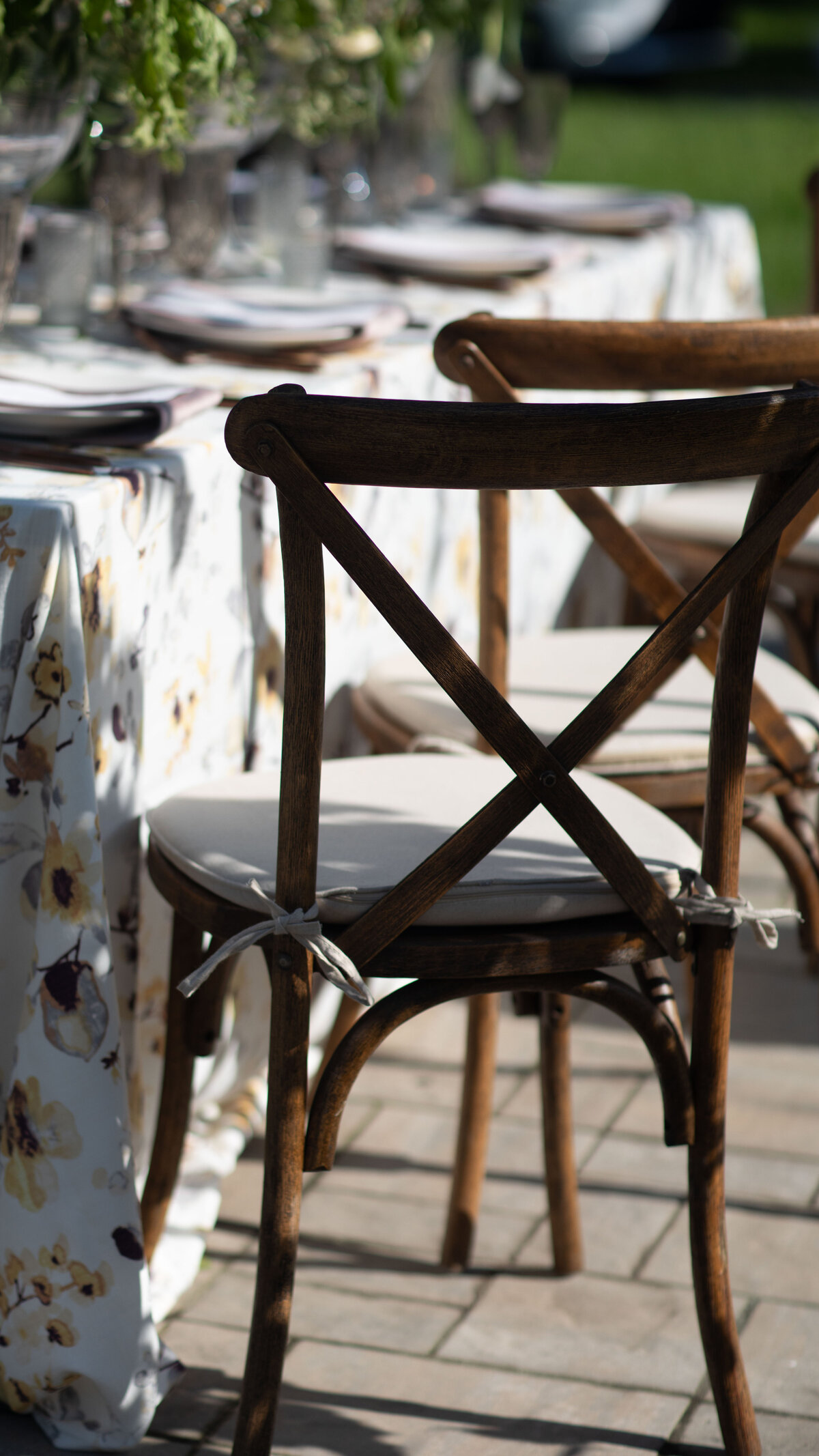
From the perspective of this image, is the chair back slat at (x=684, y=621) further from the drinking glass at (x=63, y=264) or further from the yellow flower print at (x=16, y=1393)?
the drinking glass at (x=63, y=264)

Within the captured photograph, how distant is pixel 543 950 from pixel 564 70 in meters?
14.5

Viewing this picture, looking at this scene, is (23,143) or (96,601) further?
(23,143)

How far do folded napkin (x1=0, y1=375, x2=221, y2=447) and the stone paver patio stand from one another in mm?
844

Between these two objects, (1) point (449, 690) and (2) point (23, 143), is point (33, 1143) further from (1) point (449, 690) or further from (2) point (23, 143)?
(2) point (23, 143)

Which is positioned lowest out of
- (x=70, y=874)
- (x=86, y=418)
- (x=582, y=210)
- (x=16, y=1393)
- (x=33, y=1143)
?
(x=16, y=1393)

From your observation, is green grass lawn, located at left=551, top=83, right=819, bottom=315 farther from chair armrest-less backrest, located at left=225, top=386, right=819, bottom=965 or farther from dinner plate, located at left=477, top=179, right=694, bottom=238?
chair armrest-less backrest, located at left=225, top=386, right=819, bottom=965

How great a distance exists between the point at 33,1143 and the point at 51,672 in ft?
1.22

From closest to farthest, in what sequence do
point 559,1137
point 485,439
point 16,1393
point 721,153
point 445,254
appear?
point 485,439 → point 16,1393 → point 559,1137 → point 445,254 → point 721,153

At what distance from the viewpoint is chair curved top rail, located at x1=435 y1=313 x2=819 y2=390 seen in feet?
4.72

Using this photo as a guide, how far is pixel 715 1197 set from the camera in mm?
1366

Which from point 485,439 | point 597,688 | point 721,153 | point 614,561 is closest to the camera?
point 485,439

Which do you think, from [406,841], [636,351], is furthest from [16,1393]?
[636,351]

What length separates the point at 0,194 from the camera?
5.25 feet

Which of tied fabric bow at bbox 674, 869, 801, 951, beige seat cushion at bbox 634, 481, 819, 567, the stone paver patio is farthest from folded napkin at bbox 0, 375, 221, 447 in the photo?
beige seat cushion at bbox 634, 481, 819, 567
